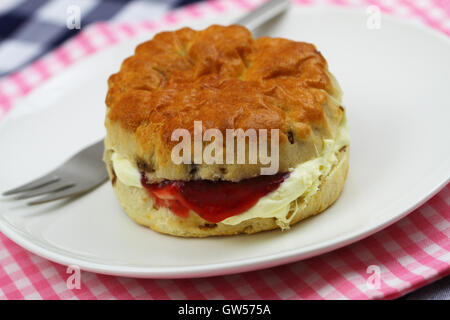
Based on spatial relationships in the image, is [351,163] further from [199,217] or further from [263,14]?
[263,14]

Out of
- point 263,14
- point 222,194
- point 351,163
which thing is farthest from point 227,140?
point 263,14

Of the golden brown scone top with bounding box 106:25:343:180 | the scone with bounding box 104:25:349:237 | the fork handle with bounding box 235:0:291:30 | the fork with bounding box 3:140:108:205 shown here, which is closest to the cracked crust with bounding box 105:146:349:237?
the scone with bounding box 104:25:349:237

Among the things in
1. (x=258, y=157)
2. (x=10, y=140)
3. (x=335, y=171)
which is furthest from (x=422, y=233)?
(x=10, y=140)

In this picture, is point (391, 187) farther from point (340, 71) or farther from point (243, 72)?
point (340, 71)

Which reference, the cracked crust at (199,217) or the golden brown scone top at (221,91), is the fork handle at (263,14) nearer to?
the golden brown scone top at (221,91)

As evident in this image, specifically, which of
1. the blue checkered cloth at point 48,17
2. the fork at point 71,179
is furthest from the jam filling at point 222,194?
the blue checkered cloth at point 48,17
